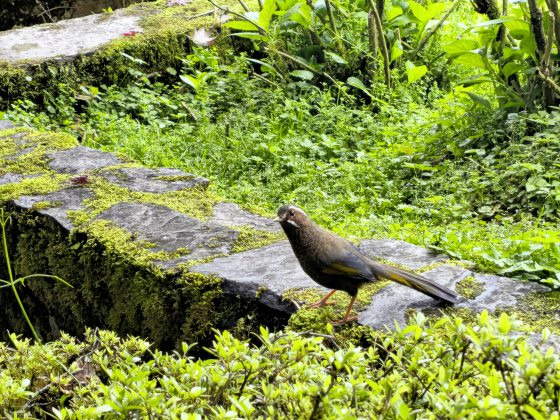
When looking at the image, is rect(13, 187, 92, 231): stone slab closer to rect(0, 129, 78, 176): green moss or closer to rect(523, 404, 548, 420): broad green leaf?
rect(0, 129, 78, 176): green moss

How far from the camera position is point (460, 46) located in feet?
20.3

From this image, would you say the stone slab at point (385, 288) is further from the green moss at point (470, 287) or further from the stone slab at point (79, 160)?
the stone slab at point (79, 160)

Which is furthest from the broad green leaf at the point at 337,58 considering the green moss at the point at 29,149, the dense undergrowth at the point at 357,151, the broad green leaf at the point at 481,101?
the green moss at the point at 29,149

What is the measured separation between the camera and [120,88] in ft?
25.6

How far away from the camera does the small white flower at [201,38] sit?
319 inches

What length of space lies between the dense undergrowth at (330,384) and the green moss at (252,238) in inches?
58.8

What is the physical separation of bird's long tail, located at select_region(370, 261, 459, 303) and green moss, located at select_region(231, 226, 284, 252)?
89cm

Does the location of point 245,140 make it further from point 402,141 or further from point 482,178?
point 482,178

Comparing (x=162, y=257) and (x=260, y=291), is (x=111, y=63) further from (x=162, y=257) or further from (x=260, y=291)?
(x=260, y=291)

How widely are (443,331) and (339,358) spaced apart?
1.03 m

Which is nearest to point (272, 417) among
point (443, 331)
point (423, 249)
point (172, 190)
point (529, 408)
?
point (529, 408)

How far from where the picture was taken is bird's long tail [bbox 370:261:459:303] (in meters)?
3.30

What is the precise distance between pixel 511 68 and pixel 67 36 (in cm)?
442

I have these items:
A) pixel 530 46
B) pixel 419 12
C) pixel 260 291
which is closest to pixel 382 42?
pixel 419 12
